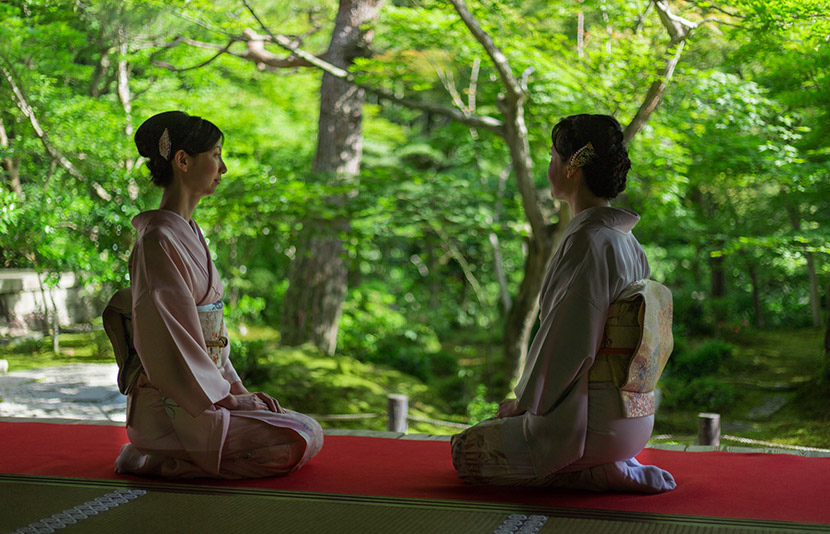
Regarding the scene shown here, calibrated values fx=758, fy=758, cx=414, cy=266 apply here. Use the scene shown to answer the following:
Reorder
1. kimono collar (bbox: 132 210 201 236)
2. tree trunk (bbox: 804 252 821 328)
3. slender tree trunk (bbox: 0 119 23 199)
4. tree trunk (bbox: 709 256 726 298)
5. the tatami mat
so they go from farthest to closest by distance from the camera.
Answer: tree trunk (bbox: 709 256 726 298)
tree trunk (bbox: 804 252 821 328)
slender tree trunk (bbox: 0 119 23 199)
kimono collar (bbox: 132 210 201 236)
the tatami mat

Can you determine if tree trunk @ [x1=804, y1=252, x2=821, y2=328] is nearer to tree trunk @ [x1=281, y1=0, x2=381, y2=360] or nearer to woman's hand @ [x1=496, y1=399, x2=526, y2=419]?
tree trunk @ [x1=281, y1=0, x2=381, y2=360]

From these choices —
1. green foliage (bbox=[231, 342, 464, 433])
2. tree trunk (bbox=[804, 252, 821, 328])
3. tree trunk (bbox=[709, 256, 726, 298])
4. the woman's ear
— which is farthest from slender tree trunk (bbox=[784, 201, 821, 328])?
the woman's ear

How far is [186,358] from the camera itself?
2.15 m

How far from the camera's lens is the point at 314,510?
1.95 metres

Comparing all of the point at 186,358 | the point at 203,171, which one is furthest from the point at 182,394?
the point at 203,171

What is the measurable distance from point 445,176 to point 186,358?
4.14 metres

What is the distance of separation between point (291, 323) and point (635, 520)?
4.72 metres

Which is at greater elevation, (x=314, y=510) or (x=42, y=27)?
(x=42, y=27)

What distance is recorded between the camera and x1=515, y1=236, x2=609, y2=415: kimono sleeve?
6.48 feet

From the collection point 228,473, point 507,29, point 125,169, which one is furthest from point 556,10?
point 228,473

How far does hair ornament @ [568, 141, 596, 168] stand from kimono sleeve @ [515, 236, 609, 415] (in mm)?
226

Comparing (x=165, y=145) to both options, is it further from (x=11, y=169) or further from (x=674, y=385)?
(x=674, y=385)

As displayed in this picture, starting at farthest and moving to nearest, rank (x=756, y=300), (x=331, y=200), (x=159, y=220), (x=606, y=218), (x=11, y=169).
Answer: (x=756, y=300), (x=331, y=200), (x=11, y=169), (x=159, y=220), (x=606, y=218)

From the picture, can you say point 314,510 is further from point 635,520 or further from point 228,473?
point 635,520
